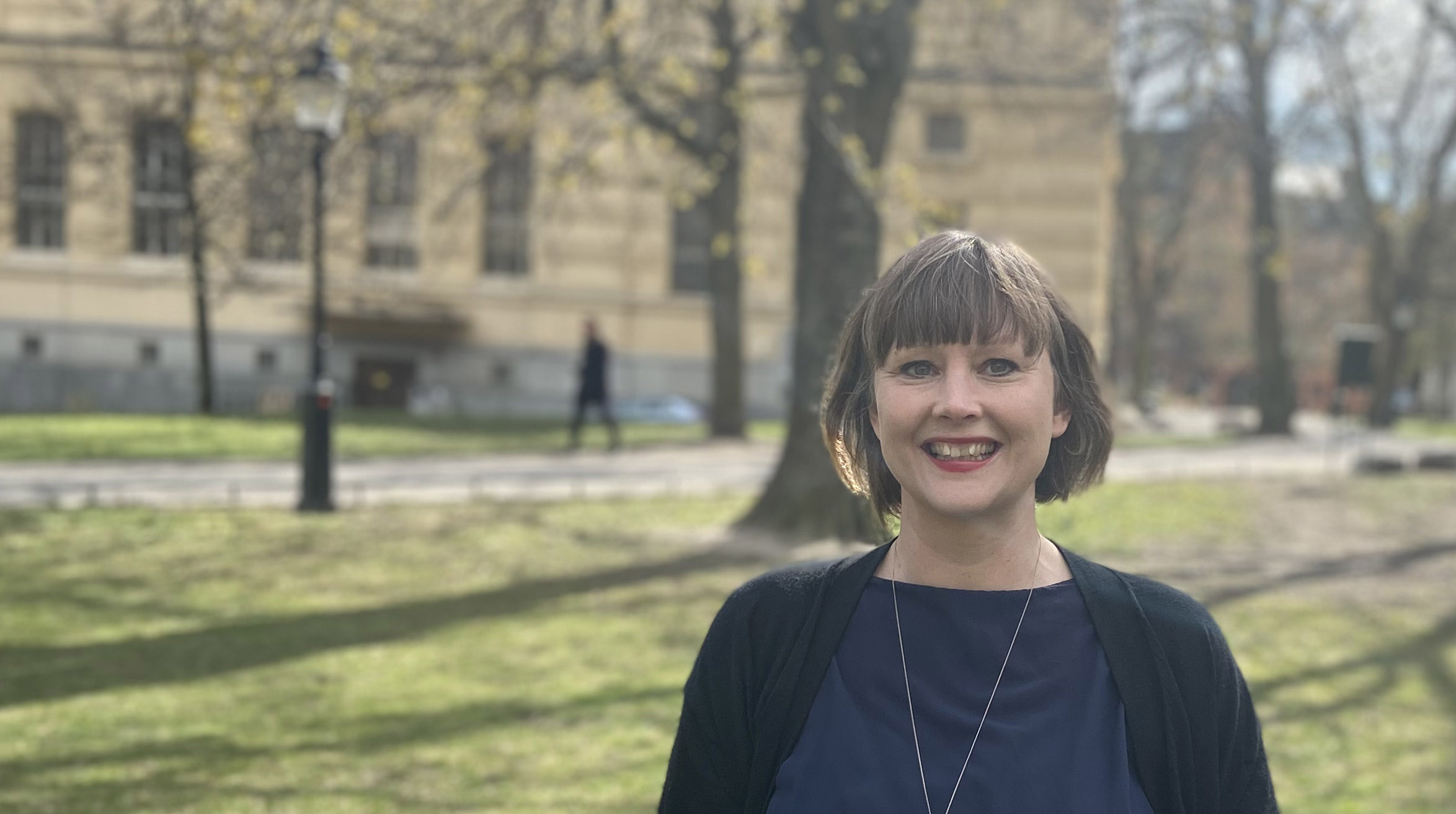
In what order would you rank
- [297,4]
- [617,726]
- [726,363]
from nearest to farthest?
[617,726]
[297,4]
[726,363]

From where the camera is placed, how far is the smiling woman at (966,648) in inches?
88.0

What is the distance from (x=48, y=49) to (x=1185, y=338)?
63121 mm

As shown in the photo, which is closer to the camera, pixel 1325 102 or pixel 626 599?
pixel 626 599

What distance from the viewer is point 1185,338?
78.8m

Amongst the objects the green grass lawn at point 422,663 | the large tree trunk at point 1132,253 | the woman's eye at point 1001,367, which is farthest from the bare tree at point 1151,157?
the woman's eye at point 1001,367

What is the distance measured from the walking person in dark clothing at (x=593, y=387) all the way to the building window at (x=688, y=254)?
1260cm

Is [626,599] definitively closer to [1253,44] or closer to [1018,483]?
[1018,483]

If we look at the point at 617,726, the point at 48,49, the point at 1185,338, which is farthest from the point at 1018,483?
the point at 1185,338

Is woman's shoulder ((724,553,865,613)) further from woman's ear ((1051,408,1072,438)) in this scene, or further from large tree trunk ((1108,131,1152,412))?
large tree trunk ((1108,131,1152,412))

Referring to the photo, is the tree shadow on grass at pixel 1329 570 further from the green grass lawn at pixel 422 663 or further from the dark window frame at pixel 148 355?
the dark window frame at pixel 148 355

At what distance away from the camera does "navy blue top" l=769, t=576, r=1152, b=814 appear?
7.25 feet

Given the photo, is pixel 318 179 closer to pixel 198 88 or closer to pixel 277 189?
pixel 277 189

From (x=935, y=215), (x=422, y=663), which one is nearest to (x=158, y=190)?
(x=935, y=215)

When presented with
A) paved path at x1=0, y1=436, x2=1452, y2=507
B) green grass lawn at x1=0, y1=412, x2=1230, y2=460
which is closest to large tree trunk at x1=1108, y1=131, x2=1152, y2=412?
paved path at x1=0, y1=436, x2=1452, y2=507
